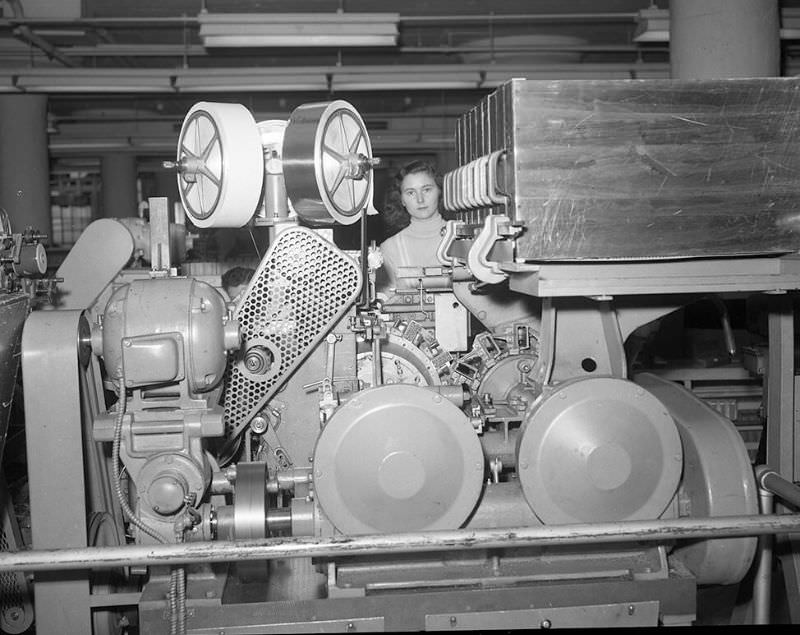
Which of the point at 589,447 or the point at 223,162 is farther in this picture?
the point at 223,162

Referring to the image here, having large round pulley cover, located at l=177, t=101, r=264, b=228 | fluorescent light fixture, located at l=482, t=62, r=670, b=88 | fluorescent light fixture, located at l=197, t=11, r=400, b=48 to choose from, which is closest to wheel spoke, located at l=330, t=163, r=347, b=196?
large round pulley cover, located at l=177, t=101, r=264, b=228

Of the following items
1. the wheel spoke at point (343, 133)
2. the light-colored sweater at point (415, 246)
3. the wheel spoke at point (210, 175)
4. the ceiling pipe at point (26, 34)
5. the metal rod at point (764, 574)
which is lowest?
the metal rod at point (764, 574)

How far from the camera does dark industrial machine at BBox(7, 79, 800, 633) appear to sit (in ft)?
7.43

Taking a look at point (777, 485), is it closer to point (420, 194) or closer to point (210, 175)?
point (210, 175)

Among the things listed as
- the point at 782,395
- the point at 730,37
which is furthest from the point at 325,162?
the point at 730,37

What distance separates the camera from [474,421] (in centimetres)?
272

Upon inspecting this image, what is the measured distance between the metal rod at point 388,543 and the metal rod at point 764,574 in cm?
48

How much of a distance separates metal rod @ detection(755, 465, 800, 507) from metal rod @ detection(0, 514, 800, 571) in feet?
0.89

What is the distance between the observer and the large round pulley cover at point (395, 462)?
242cm

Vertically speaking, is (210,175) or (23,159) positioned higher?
(23,159)

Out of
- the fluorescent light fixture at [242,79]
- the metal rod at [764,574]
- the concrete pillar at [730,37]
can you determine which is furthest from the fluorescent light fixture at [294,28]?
the metal rod at [764,574]

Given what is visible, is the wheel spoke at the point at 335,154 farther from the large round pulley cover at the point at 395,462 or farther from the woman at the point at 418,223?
the woman at the point at 418,223

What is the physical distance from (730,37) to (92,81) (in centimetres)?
522

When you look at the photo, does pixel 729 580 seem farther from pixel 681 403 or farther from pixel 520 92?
pixel 520 92
